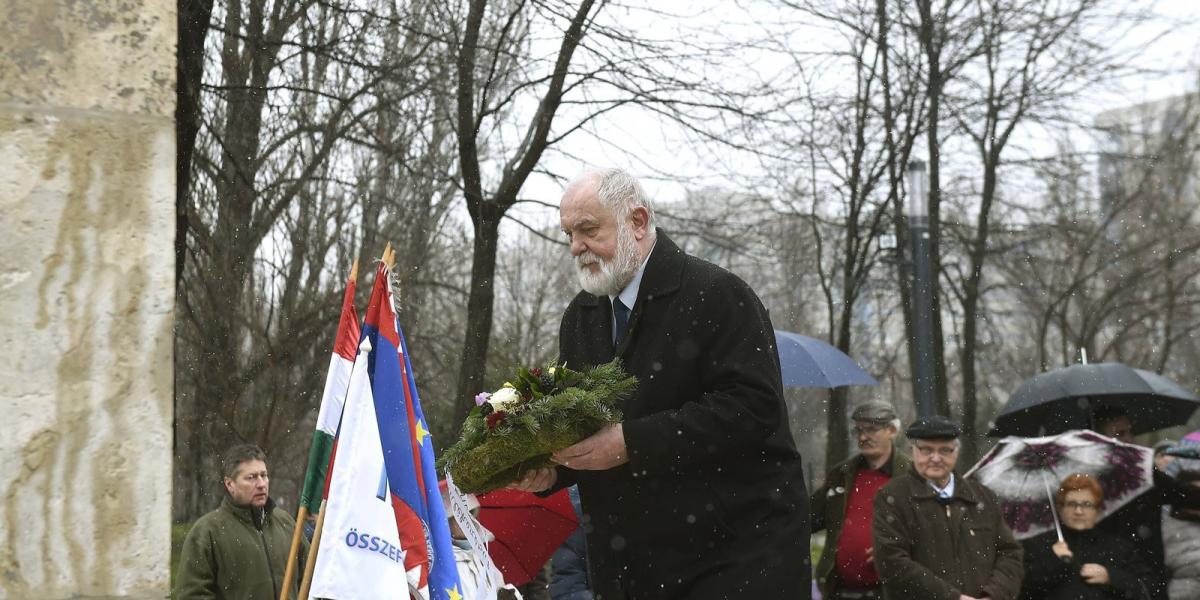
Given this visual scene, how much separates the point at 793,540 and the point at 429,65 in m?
6.99

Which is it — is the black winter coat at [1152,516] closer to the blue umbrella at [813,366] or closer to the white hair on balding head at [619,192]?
the blue umbrella at [813,366]

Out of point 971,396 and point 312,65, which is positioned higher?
point 312,65

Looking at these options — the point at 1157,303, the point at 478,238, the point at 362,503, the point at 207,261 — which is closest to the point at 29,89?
the point at 362,503

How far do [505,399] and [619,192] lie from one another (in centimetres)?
69

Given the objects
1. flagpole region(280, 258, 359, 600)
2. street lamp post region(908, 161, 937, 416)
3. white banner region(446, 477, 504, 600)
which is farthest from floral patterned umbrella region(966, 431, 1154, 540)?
flagpole region(280, 258, 359, 600)

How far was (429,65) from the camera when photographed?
9.89 metres

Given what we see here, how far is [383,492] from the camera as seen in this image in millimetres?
4555

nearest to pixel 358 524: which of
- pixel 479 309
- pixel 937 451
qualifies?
pixel 937 451

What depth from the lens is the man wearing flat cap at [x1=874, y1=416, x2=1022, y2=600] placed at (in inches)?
276

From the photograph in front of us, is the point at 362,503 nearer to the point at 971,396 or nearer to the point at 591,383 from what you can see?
the point at 591,383

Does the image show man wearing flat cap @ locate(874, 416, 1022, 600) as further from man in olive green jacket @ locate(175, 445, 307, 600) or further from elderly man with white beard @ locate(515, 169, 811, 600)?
elderly man with white beard @ locate(515, 169, 811, 600)

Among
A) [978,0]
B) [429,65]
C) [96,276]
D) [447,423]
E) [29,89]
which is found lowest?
[447,423]

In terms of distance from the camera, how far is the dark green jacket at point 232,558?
7.20 meters

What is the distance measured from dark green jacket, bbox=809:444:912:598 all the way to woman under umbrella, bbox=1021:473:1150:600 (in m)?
0.92
